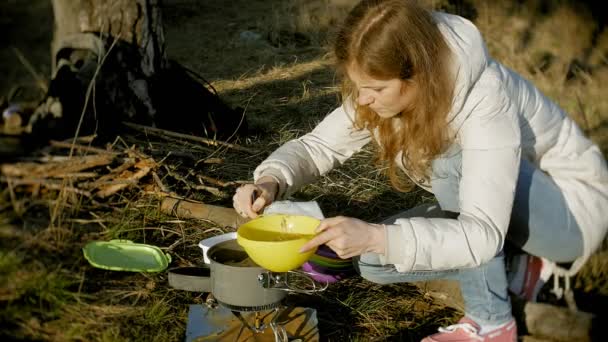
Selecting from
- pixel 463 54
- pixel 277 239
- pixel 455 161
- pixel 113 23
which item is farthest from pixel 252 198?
pixel 113 23

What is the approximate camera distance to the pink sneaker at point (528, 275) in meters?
2.10

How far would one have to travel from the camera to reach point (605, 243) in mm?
2271

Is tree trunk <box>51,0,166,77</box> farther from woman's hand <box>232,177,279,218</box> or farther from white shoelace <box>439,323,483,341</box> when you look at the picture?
white shoelace <box>439,323,483,341</box>

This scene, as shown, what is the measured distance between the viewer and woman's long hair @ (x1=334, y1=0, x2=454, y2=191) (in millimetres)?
1780

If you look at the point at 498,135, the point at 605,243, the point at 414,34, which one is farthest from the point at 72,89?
the point at 605,243

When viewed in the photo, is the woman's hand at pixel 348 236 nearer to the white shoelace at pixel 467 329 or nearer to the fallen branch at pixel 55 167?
the white shoelace at pixel 467 329

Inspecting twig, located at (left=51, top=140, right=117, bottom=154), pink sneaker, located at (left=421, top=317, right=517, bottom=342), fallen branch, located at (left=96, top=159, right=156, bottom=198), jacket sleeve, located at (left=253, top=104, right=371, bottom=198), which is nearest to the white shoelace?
pink sneaker, located at (left=421, top=317, right=517, bottom=342)

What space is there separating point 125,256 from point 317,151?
0.75 m

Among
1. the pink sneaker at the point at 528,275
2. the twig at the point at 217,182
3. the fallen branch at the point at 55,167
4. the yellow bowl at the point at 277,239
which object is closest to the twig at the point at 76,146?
the fallen branch at the point at 55,167

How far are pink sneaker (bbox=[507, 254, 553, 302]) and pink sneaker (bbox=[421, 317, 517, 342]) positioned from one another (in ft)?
0.59

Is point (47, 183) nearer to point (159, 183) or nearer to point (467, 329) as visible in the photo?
point (159, 183)

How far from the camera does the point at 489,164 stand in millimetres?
1788

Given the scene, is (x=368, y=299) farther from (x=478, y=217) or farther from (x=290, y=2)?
(x=290, y=2)

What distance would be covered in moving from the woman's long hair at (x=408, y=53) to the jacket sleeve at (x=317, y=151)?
1.03 ft
